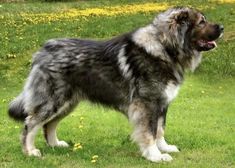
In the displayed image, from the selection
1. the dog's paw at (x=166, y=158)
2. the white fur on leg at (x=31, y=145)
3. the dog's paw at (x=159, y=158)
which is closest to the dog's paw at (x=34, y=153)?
the white fur on leg at (x=31, y=145)

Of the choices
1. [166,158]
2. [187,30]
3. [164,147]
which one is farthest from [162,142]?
[187,30]

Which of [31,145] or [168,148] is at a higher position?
[31,145]

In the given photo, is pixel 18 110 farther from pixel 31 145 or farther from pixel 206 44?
pixel 206 44

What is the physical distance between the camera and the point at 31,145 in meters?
7.50

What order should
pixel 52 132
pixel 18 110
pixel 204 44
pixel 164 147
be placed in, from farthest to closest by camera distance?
pixel 52 132, pixel 164 147, pixel 18 110, pixel 204 44

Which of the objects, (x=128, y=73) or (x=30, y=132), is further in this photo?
(x=30, y=132)

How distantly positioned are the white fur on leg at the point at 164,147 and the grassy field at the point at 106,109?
192mm

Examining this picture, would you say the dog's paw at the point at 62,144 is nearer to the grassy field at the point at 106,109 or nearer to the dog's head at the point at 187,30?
the grassy field at the point at 106,109

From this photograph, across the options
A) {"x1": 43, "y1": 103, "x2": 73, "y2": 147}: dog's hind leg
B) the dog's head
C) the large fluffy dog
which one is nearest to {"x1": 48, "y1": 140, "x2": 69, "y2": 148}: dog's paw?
{"x1": 43, "y1": 103, "x2": 73, "y2": 147}: dog's hind leg

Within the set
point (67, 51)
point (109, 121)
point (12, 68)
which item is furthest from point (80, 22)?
point (67, 51)

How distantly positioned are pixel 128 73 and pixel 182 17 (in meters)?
1.07

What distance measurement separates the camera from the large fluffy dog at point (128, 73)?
728 cm

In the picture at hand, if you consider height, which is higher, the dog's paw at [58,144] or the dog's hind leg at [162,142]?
the dog's hind leg at [162,142]

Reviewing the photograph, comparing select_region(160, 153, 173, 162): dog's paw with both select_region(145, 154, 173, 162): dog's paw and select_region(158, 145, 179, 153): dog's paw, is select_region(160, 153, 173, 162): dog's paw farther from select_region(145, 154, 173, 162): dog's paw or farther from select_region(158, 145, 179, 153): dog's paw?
select_region(158, 145, 179, 153): dog's paw
